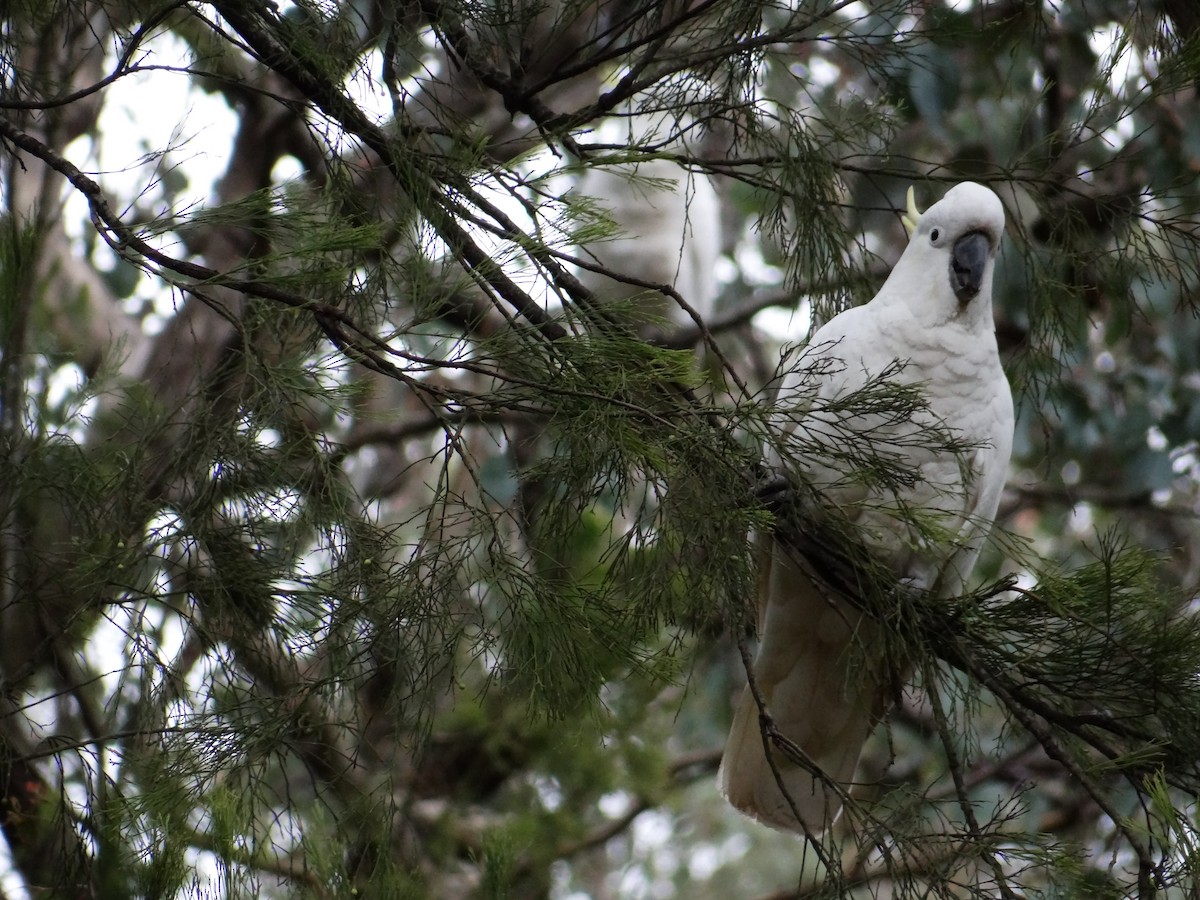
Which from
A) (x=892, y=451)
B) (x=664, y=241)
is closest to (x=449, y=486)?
(x=892, y=451)

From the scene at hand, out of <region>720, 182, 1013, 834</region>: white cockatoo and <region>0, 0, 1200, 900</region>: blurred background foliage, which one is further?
<region>720, 182, 1013, 834</region>: white cockatoo

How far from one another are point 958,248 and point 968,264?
3 centimetres

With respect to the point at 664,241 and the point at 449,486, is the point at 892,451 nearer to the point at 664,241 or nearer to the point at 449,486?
the point at 449,486

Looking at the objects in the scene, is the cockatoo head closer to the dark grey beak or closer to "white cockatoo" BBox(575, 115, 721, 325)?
the dark grey beak

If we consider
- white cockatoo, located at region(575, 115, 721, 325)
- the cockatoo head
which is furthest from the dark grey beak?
white cockatoo, located at region(575, 115, 721, 325)

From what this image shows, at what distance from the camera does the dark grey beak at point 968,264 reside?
1.70 metres

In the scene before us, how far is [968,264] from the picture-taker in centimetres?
170

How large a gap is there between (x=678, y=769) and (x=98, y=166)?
202cm

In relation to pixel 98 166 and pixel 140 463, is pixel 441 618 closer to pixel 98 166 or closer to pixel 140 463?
pixel 140 463

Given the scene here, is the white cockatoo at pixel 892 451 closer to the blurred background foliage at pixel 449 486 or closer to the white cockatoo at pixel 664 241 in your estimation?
the blurred background foliage at pixel 449 486

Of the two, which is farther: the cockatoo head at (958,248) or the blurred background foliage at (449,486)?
the cockatoo head at (958,248)

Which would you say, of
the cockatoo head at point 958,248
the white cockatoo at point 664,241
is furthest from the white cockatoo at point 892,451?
the white cockatoo at point 664,241

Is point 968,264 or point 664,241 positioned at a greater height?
point 664,241

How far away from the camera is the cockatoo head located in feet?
5.53
